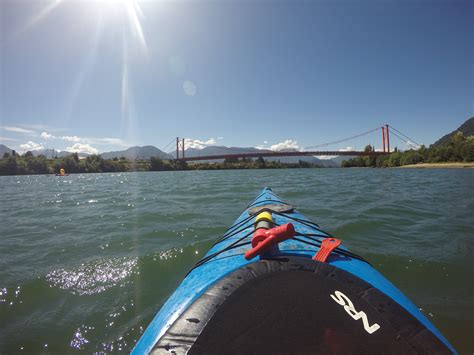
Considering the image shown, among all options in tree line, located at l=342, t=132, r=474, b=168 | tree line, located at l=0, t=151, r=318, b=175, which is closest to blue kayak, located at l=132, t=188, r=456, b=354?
tree line, located at l=342, t=132, r=474, b=168

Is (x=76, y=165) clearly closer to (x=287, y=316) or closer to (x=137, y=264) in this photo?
(x=137, y=264)

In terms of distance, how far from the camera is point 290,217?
9.66 feet

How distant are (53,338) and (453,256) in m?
4.84

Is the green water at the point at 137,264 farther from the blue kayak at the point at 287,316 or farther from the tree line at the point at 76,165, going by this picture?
the tree line at the point at 76,165

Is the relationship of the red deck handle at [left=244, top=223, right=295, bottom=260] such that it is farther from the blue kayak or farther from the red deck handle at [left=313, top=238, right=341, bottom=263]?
the red deck handle at [left=313, top=238, right=341, bottom=263]

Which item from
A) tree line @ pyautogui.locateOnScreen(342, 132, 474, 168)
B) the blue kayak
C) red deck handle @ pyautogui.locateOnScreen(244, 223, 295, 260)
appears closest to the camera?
the blue kayak

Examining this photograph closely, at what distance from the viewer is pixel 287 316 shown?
41.6 inches

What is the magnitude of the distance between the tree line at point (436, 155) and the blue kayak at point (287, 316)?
48373 millimetres

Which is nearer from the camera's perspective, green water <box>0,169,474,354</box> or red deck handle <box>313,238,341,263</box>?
red deck handle <box>313,238,341,263</box>

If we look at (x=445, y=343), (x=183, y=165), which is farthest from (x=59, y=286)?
(x=183, y=165)

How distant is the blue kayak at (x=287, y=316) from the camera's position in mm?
946

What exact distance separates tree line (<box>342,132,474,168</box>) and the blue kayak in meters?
48.4

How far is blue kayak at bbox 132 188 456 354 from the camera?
0.95 meters

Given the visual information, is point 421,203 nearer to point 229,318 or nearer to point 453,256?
point 453,256
